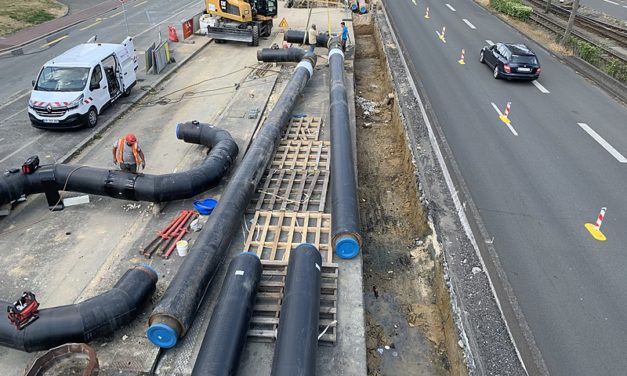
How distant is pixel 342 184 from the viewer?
11734mm

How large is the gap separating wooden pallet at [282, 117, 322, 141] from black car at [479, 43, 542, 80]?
1007 centimetres

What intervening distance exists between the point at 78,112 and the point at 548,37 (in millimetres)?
27633

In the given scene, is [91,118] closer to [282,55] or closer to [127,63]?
[127,63]

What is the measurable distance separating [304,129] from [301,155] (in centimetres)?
206

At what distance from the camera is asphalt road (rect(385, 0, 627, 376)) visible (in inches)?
362

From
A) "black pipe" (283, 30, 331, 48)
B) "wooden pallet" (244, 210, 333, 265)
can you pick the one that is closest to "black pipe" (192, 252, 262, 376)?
"wooden pallet" (244, 210, 333, 265)

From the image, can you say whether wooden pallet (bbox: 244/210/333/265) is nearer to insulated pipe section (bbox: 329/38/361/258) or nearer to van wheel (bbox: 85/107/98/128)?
insulated pipe section (bbox: 329/38/361/258)

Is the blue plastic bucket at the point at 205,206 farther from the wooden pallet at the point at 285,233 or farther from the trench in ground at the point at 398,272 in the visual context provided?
the trench in ground at the point at 398,272

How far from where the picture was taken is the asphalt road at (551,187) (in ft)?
30.1

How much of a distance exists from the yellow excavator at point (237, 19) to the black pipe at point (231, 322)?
20.1 metres

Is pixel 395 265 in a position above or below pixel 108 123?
below

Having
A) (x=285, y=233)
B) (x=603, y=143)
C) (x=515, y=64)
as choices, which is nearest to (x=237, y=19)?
(x=515, y=64)

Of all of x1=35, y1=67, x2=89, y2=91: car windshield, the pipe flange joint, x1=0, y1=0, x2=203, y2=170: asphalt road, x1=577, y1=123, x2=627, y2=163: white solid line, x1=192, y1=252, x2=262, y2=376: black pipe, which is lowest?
x1=0, y1=0, x2=203, y2=170: asphalt road

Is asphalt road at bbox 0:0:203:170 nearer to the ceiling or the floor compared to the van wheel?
nearer to the floor
